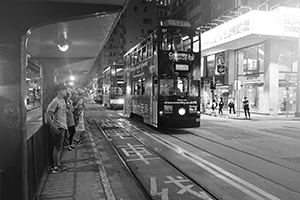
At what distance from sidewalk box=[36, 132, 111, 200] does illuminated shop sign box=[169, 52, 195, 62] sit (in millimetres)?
6259

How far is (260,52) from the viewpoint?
24.4 m

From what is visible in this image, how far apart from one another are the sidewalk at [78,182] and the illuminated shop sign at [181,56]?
6.26 meters

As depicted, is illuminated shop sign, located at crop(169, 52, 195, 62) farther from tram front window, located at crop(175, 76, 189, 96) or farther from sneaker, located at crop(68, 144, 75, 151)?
sneaker, located at crop(68, 144, 75, 151)

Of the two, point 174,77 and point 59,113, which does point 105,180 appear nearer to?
point 59,113

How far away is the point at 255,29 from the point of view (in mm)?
20469

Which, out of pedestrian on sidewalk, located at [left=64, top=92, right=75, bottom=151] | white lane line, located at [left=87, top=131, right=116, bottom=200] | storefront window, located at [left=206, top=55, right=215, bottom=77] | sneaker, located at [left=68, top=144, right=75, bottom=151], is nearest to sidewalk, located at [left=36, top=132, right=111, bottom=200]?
white lane line, located at [left=87, top=131, right=116, bottom=200]

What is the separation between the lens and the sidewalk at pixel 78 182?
475 centimetres

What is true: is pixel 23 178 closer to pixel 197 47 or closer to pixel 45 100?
pixel 45 100

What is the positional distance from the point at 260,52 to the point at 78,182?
Answer: 75.6 feet

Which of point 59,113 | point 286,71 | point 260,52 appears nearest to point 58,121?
point 59,113

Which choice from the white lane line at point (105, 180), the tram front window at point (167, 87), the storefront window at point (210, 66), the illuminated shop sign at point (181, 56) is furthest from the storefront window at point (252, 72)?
the white lane line at point (105, 180)

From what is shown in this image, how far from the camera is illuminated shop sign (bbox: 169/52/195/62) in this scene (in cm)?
1205

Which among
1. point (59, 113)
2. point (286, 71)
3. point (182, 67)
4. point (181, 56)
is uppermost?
point (286, 71)

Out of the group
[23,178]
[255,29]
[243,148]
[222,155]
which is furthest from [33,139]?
[255,29]
